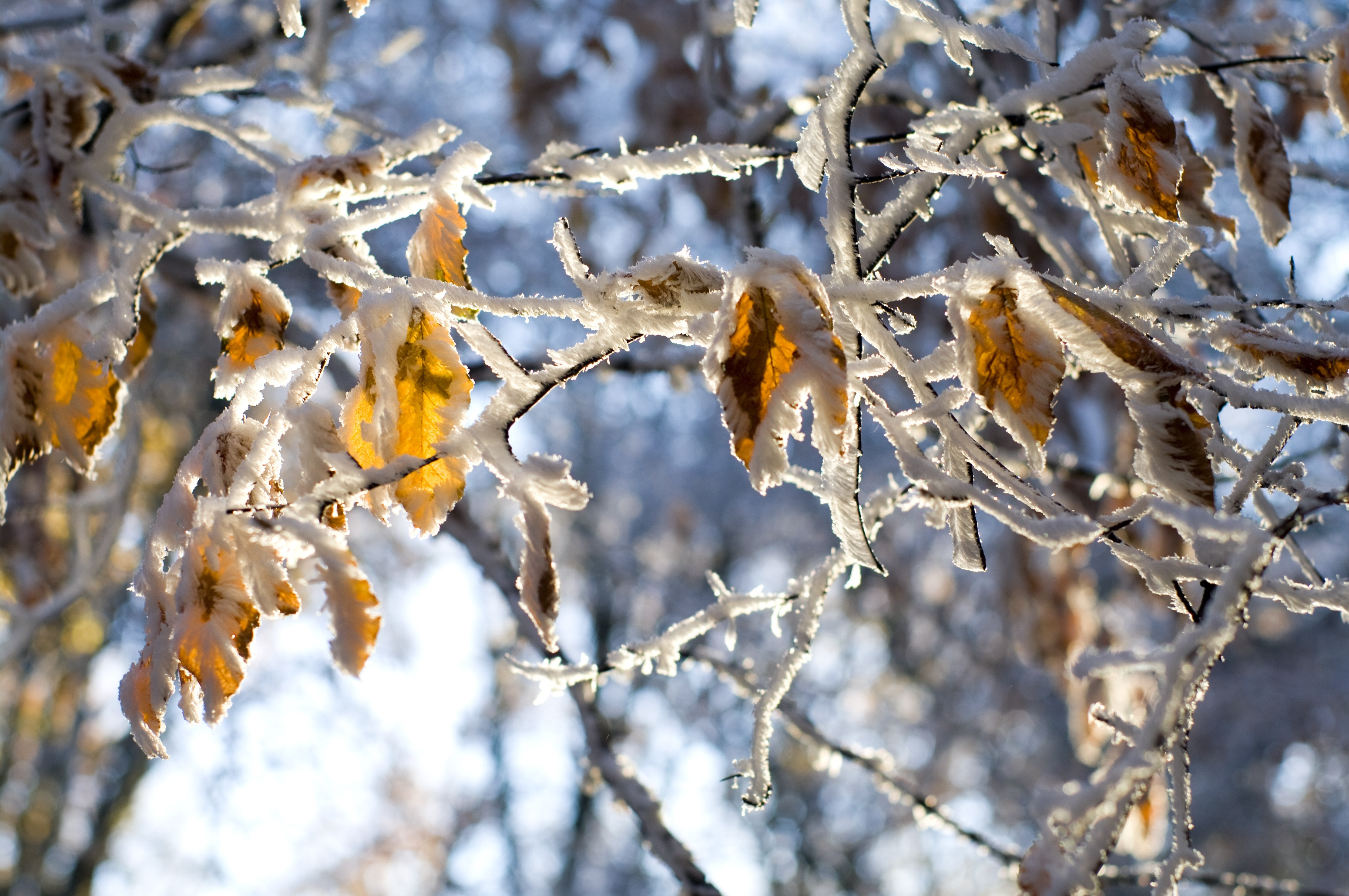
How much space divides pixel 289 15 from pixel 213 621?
0.54 meters

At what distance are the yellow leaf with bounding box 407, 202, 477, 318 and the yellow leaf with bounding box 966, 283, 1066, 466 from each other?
0.42m

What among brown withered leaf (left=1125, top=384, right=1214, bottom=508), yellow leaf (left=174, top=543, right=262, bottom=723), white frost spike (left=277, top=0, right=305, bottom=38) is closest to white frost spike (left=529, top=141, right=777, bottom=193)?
white frost spike (left=277, top=0, right=305, bottom=38)

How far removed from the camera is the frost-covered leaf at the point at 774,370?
538mm

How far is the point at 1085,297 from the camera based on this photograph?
62 centimetres

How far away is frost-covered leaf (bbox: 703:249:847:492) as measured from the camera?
1.77 feet

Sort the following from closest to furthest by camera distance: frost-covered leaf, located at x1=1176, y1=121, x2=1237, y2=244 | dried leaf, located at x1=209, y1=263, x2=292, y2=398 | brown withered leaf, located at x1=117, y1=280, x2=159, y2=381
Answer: dried leaf, located at x1=209, y1=263, x2=292, y2=398 → frost-covered leaf, located at x1=1176, y1=121, x2=1237, y2=244 → brown withered leaf, located at x1=117, y1=280, x2=159, y2=381

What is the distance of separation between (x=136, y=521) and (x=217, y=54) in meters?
4.79

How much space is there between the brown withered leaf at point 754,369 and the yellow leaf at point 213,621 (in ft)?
1.18

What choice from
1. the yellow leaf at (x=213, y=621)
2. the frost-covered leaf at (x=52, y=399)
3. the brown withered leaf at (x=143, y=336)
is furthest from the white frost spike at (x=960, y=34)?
the brown withered leaf at (x=143, y=336)

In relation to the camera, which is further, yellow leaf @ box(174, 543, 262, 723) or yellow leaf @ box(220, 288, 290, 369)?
yellow leaf @ box(220, 288, 290, 369)

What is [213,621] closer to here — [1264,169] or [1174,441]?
[1174,441]

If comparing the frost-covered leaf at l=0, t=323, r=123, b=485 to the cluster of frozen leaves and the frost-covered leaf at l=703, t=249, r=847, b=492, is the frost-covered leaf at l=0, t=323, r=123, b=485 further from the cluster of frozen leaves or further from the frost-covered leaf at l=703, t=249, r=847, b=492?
the frost-covered leaf at l=703, t=249, r=847, b=492

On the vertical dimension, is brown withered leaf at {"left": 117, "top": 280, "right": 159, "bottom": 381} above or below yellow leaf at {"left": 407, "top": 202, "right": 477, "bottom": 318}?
below

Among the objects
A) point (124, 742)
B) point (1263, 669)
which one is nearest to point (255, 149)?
point (1263, 669)
